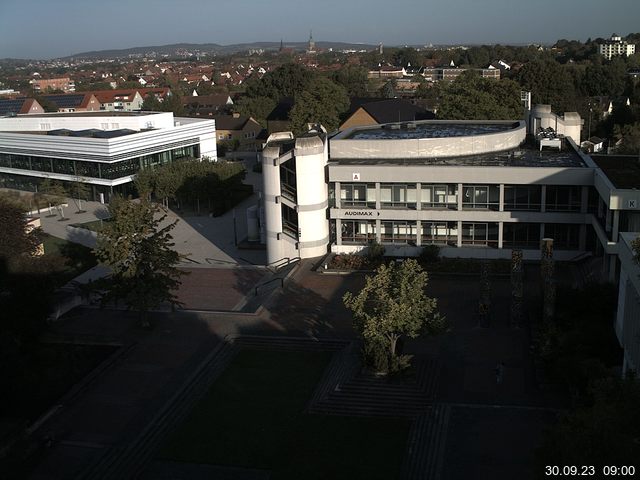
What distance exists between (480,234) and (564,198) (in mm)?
4088

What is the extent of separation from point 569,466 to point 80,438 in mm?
13503

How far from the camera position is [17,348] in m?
19.8

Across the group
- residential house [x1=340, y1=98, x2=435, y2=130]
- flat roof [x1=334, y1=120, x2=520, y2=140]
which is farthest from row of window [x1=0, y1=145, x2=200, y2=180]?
flat roof [x1=334, y1=120, x2=520, y2=140]

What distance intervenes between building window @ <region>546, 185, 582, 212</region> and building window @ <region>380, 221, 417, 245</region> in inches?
251

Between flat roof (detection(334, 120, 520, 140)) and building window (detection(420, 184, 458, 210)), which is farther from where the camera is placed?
flat roof (detection(334, 120, 520, 140))

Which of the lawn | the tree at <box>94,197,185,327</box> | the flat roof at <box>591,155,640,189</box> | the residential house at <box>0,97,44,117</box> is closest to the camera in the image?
the lawn

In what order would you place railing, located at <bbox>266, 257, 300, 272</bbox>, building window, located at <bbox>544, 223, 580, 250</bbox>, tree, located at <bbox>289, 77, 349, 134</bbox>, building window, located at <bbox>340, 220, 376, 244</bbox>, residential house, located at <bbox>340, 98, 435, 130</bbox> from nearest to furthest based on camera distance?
1. building window, located at <bbox>544, 223, 580, 250</bbox>
2. railing, located at <bbox>266, 257, 300, 272</bbox>
3. building window, located at <bbox>340, 220, 376, 244</bbox>
4. tree, located at <bbox>289, 77, 349, 134</bbox>
5. residential house, located at <bbox>340, 98, 435, 130</bbox>

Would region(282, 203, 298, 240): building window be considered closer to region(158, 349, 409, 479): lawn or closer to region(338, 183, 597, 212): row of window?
region(338, 183, 597, 212): row of window

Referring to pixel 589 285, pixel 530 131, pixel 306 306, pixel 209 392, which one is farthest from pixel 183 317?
pixel 530 131

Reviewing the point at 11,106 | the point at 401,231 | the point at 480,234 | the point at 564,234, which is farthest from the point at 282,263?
the point at 11,106

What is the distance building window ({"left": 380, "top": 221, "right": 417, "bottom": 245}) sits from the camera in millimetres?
34125

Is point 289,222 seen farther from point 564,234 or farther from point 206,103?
point 206,103

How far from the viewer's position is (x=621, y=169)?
3178cm

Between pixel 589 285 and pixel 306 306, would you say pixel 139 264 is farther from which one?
pixel 589 285
